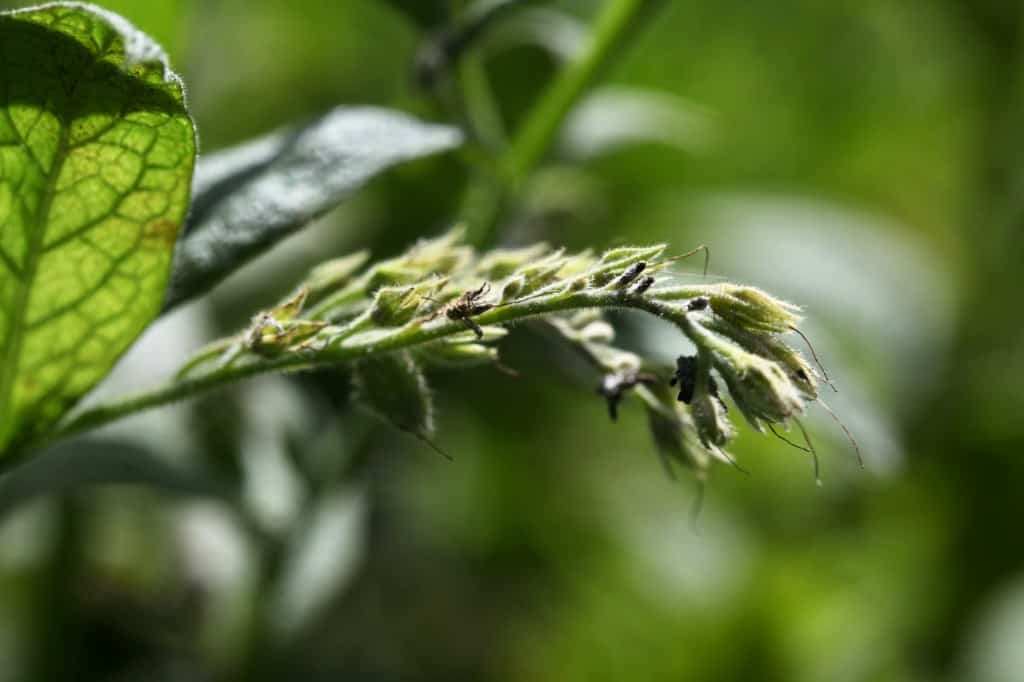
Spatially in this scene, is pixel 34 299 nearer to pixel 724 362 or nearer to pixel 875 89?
pixel 724 362

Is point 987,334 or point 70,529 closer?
point 70,529

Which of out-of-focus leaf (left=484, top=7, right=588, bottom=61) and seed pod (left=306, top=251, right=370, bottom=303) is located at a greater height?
out-of-focus leaf (left=484, top=7, right=588, bottom=61)

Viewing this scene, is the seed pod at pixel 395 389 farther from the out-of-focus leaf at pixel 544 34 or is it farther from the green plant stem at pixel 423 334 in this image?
the out-of-focus leaf at pixel 544 34

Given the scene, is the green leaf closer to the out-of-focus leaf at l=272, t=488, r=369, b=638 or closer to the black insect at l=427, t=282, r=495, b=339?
the black insect at l=427, t=282, r=495, b=339

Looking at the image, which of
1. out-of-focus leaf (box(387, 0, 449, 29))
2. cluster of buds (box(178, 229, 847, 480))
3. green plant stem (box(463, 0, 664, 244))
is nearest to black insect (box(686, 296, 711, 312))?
cluster of buds (box(178, 229, 847, 480))

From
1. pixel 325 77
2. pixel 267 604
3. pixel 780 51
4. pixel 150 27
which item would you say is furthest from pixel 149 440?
pixel 780 51

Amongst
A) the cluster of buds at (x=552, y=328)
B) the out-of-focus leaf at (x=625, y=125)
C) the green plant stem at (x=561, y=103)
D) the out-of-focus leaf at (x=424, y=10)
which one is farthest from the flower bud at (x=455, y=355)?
the out-of-focus leaf at (x=625, y=125)
